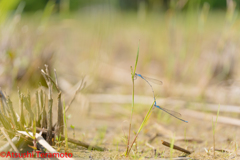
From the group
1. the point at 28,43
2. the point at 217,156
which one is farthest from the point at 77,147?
the point at 28,43

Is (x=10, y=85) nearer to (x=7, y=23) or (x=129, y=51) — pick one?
(x=7, y=23)

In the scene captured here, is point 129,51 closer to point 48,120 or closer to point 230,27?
point 230,27

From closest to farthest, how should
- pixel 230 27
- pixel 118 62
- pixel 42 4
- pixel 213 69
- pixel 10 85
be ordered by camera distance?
pixel 10 85 → pixel 230 27 → pixel 213 69 → pixel 118 62 → pixel 42 4

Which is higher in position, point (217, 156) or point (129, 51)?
point (129, 51)

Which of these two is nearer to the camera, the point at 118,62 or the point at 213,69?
the point at 213,69

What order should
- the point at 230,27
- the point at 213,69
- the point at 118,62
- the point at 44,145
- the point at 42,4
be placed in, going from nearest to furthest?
1. the point at 44,145
2. the point at 230,27
3. the point at 213,69
4. the point at 118,62
5. the point at 42,4

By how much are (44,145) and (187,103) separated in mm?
1032

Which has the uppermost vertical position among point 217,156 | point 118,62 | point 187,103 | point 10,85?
point 118,62

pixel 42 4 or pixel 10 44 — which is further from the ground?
pixel 42 4

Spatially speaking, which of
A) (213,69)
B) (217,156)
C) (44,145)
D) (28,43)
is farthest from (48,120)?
(213,69)

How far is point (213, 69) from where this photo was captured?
68.8 inches

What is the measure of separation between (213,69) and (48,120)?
4.53 feet

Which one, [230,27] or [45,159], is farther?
[230,27]

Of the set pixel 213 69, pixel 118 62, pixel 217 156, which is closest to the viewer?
pixel 217 156
